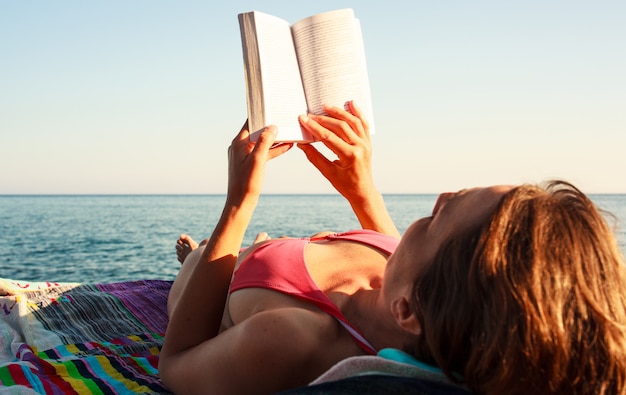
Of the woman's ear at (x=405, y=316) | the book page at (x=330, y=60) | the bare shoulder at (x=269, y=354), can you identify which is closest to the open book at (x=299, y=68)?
the book page at (x=330, y=60)

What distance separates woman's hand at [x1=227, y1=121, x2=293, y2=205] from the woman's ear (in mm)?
618

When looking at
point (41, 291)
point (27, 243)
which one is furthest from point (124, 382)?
point (27, 243)

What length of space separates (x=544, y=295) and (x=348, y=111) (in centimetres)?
129

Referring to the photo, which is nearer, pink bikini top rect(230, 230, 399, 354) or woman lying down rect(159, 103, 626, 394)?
woman lying down rect(159, 103, 626, 394)

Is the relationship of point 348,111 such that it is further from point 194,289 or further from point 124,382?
point 124,382

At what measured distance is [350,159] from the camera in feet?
7.94

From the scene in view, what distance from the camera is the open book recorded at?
207 cm

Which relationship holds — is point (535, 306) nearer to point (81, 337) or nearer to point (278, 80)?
point (278, 80)

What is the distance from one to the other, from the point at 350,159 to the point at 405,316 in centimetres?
99

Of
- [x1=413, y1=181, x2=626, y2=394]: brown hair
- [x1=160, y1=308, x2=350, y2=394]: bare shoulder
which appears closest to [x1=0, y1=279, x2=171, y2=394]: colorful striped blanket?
[x1=160, y1=308, x2=350, y2=394]: bare shoulder

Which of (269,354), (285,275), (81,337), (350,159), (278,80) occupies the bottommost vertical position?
(81,337)

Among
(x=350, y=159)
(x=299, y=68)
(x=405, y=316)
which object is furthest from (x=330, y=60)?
(x=405, y=316)

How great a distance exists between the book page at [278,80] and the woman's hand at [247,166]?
→ 0.16 ft

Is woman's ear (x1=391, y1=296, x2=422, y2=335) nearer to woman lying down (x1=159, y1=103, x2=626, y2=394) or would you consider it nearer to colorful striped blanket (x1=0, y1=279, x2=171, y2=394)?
woman lying down (x1=159, y1=103, x2=626, y2=394)
